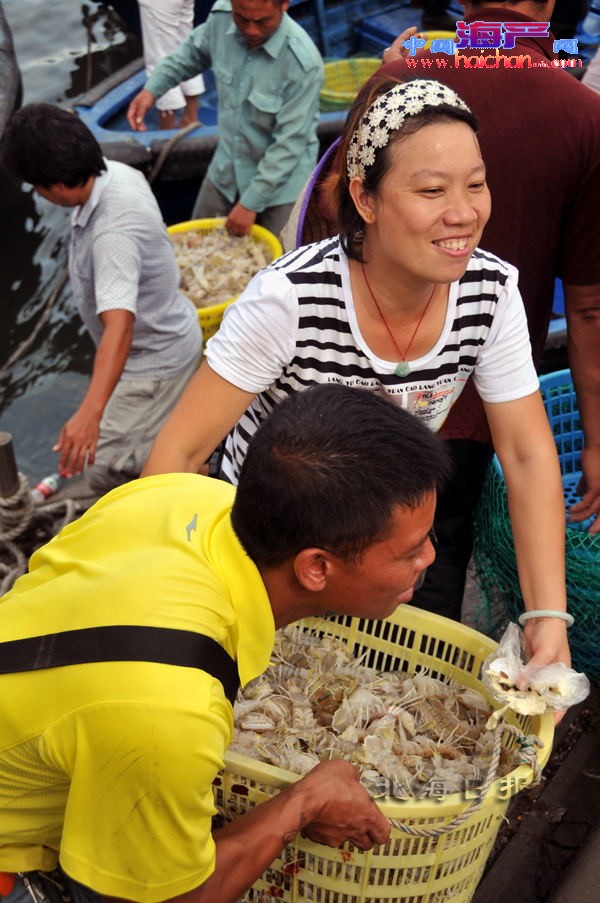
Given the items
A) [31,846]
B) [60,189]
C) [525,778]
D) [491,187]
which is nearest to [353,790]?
[525,778]

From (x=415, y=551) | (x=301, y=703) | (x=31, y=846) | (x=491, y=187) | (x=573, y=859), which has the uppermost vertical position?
(x=491, y=187)

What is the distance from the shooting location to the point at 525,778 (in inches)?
70.5

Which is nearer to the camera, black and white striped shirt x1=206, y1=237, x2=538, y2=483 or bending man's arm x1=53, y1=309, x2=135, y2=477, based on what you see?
black and white striped shirt x1=206, y1=237, x2=538, y2=483

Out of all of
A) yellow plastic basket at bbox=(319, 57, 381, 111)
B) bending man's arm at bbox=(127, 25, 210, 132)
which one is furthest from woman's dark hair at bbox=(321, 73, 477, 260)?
yellow plastic basket at bbox=(319, 57, 381, 111)

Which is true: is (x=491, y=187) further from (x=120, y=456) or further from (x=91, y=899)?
(x=120, y=456)

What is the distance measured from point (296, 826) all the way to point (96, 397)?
2079 millimetres

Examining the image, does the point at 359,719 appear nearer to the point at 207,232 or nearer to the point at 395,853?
the point at 395,853

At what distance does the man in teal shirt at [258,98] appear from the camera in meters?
4.44

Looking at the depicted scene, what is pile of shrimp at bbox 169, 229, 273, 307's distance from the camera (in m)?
4.63

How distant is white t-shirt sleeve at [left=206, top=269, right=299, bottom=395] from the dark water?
10.2ft

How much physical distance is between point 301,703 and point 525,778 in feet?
2.17

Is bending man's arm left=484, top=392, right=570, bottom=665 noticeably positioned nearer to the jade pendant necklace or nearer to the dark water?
the jade pendant necklace

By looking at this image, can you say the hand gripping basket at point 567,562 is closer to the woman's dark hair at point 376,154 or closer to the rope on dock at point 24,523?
the woman's dark hair at point 376,154

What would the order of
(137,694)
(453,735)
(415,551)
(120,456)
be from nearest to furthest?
(137,694) < (415,551) < (453,735) < (120,456)
